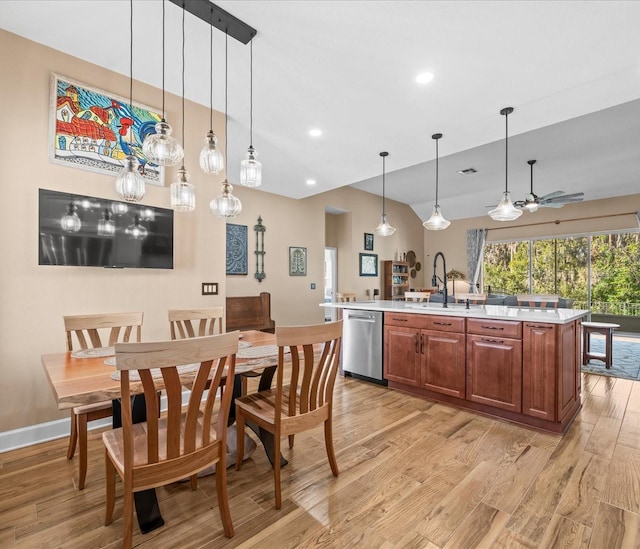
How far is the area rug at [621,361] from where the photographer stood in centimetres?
413

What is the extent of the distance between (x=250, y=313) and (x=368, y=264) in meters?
3.56

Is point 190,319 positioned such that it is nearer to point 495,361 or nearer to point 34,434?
point 34,434

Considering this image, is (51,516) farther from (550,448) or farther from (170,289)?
(550,448)

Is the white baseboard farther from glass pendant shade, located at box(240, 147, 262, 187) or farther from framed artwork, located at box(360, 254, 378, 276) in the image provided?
framed artwork, located at box(360, 254, 378, 276)

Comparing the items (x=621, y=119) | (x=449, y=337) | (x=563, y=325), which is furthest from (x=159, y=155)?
(x=621, y=119)

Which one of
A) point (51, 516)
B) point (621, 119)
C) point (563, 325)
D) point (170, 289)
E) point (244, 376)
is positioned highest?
point (621, 119)

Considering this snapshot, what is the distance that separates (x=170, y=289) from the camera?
3.11 meters

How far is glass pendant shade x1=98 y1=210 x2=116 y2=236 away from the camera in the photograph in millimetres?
2660

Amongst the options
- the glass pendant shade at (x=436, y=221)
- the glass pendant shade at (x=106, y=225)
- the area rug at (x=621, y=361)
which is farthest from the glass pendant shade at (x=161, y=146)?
the area rug at (x=621, y=361)

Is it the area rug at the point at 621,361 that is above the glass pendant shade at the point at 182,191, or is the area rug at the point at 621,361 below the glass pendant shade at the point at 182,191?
below

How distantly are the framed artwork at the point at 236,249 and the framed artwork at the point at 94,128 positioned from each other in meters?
2.64

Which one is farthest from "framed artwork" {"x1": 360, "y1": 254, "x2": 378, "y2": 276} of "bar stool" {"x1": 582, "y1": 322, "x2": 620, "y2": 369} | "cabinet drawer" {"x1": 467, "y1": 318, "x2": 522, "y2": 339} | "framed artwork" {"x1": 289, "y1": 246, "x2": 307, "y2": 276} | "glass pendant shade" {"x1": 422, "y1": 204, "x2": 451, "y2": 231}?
"cabinet drawer" {"x1": 467, "y1": 318, "x2": 522, "y2": 339}

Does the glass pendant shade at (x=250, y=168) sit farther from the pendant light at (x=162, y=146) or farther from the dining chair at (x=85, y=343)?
the dining chair at (x=85, y=343)

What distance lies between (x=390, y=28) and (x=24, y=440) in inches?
148
